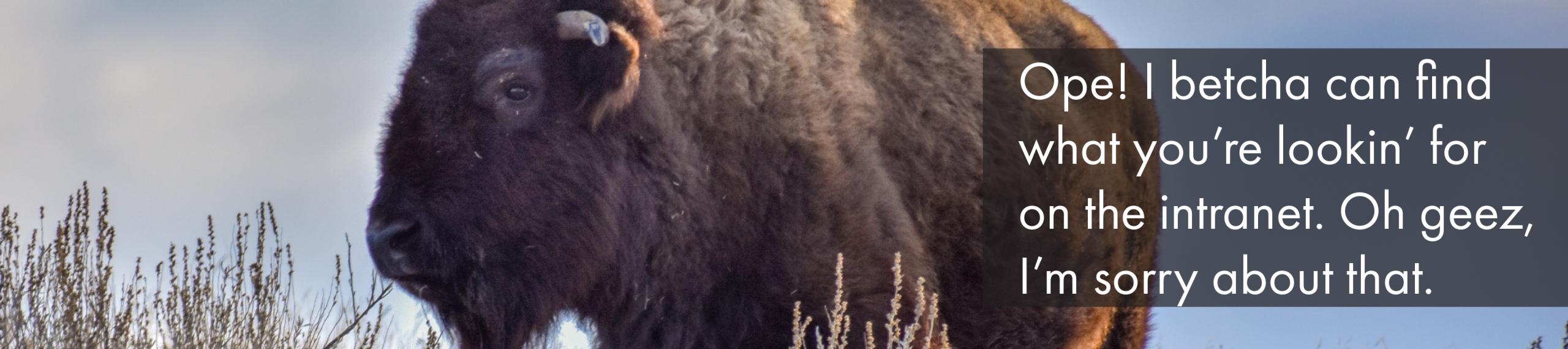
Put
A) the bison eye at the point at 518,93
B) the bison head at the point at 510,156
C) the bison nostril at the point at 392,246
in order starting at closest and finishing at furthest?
1. the bison nostril at the point at 392,246
2. the bison head at the point at 510,156
3. the bison eye at the point at 518,93

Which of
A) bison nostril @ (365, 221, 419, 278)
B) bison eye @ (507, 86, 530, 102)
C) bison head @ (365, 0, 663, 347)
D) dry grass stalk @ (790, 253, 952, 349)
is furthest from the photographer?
bison eye @ (507, 86, 530, 102)

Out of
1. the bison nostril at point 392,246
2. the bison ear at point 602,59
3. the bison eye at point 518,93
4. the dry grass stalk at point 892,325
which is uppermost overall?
the bison ear at point 602,59

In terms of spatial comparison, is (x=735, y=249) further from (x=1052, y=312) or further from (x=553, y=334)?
(x=1052, y=312)

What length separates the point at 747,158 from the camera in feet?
13.3

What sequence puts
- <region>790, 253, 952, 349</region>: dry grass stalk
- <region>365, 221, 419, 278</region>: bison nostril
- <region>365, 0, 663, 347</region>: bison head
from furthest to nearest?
<region>365, 0, 663, 347</region>: bison head → <region>365, 221, 419, 278</region>: bison nostril → <region>790, 253, 952, 349</region>: dry grass stalk

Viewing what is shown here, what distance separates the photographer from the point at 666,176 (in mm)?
4035

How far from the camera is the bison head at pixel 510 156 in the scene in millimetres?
3701

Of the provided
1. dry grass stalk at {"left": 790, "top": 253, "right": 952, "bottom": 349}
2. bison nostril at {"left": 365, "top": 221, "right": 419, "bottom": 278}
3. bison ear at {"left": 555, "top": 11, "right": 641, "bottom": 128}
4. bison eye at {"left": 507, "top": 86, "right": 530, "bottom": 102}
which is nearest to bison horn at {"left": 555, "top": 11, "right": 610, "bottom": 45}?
bison ear at {"left": 555, "top": 11, "right": 641, "bottom": 128}

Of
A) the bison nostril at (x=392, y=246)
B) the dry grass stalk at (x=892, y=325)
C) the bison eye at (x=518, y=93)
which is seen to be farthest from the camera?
the bison eye at (x=518, y=93)

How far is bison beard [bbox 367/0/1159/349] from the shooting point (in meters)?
3.78

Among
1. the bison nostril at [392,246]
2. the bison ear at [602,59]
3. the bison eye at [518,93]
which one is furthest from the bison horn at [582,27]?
the bison nostril at [392,246]

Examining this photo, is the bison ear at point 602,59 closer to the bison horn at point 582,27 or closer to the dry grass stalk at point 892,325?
the bison horn at point 582,27

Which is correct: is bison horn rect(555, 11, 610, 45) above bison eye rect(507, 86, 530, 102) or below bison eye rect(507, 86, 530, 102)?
above

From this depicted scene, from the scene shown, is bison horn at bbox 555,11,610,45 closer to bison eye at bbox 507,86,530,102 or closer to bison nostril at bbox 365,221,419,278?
bison eye at bbox 507,86,530,102
